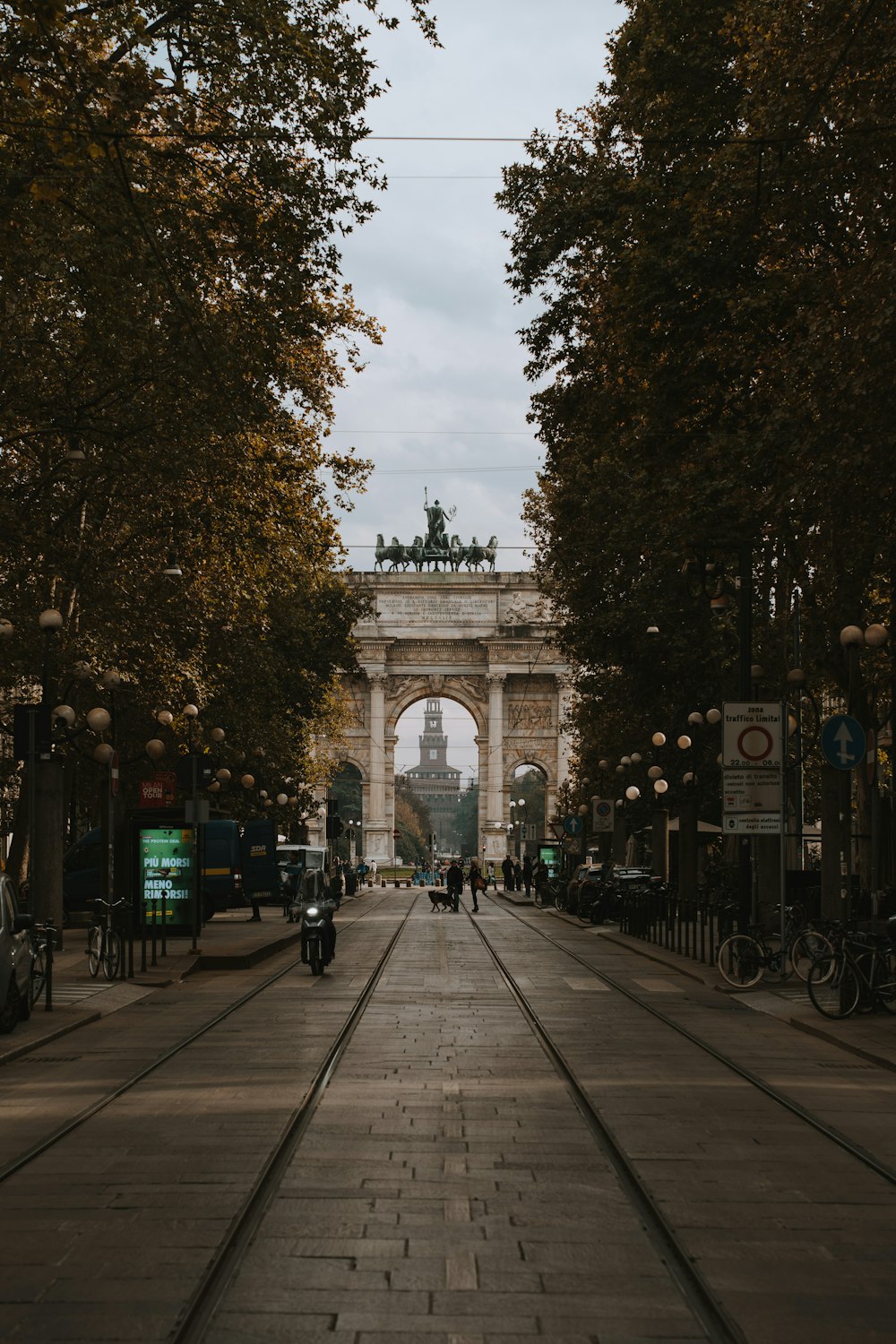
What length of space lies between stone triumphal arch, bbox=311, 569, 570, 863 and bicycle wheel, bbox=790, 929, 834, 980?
75.1 m

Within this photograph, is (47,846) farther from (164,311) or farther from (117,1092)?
(117,1092)

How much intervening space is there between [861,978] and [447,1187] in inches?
339

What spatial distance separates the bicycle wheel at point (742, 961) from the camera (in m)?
19.1

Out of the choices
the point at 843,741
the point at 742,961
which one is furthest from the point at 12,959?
the point at 742,961

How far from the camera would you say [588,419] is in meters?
24.6

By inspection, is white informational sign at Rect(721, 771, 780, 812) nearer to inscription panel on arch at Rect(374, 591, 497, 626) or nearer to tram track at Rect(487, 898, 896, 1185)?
tram track at Rect(487, 898, 896, 1185)

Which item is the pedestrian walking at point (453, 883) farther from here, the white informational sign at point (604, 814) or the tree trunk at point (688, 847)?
the tree trunk at point (688, 847)

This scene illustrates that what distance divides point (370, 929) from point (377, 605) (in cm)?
6131

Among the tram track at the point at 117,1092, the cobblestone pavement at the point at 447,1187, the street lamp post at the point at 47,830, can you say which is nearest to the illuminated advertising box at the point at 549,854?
the street lamp post at the point at 47,830

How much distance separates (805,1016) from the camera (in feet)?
52.2

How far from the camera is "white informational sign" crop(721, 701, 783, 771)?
1978cm

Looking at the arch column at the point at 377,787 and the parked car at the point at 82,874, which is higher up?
the arch column at the point at 377,787

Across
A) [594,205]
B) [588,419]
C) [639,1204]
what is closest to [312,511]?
[588,419]

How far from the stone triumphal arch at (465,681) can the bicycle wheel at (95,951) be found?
74454 millimetres
